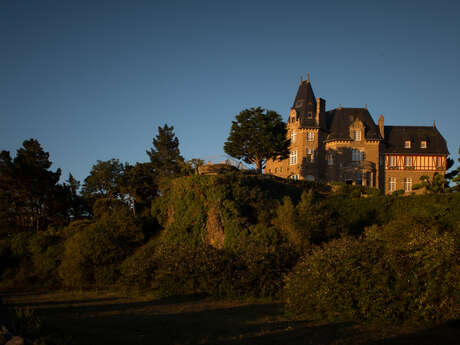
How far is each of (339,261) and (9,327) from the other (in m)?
10.6

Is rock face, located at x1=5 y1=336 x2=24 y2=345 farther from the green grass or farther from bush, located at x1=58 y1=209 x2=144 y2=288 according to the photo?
bush, located at x1=58 y1=209 x2=144 y2=288

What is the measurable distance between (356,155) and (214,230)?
29070mm

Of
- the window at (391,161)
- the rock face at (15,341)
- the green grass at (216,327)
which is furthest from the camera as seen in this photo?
the window at (391,161)

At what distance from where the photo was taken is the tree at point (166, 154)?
4684cm

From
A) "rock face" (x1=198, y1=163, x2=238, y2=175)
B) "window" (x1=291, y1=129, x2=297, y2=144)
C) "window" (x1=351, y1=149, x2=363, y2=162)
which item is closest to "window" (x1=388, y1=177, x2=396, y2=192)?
"window" (x1=351, y1=149, x2=363, y2=162)

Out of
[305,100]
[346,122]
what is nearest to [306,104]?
[305,100]

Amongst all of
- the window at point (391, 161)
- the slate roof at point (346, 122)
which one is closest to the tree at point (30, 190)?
the slate roof at point (346, 122)

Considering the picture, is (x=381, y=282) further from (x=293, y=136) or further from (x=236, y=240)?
(x=293, y=136)

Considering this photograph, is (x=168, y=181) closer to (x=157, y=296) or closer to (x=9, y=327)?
(x=157, y=296)

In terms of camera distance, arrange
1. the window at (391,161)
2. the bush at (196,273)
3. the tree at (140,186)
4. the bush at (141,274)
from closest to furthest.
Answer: the bush at (196,273) → the bush at (141,274) → the tree at (140,186) → the window at (391,161)

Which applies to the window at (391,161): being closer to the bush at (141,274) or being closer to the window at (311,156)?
the window at (311,156)

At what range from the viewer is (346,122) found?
51750mm

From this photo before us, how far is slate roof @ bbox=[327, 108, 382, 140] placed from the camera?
1967 inches

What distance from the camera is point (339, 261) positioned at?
13656 mm
